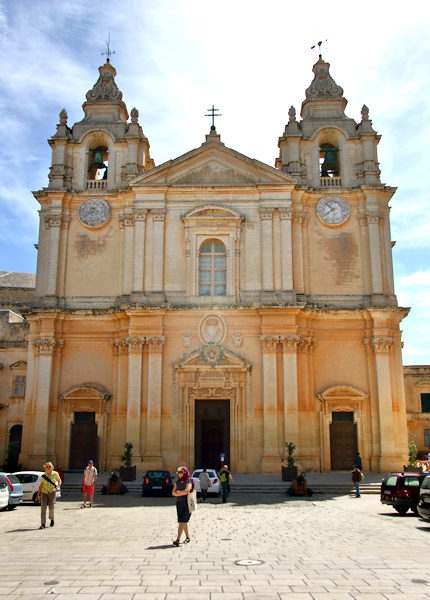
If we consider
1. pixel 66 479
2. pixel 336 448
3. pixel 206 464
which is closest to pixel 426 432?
pixel 336 448

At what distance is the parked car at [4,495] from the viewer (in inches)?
712

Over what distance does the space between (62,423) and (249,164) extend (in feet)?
52.2

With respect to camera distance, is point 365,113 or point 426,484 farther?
point 365,113

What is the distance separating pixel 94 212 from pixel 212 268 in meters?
6.97

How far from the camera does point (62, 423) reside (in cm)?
2891

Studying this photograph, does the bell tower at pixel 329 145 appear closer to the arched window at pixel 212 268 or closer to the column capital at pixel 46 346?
the arched window at pixel 212 268

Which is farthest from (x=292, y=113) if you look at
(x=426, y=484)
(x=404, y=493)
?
(x=426, y=484)

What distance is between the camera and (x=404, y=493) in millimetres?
17547

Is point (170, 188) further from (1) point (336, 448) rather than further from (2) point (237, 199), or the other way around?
(1) point (336, 448)

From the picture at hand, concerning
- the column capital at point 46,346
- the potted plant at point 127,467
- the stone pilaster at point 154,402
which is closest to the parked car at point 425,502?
the potted plant at point 127,467

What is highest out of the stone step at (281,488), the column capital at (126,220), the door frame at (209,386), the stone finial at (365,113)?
the stone finial at (365,113)

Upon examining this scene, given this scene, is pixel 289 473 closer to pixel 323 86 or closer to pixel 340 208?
pixel 340 208

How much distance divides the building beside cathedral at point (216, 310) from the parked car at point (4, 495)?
361 inches

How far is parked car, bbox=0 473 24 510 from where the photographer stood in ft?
61.4
